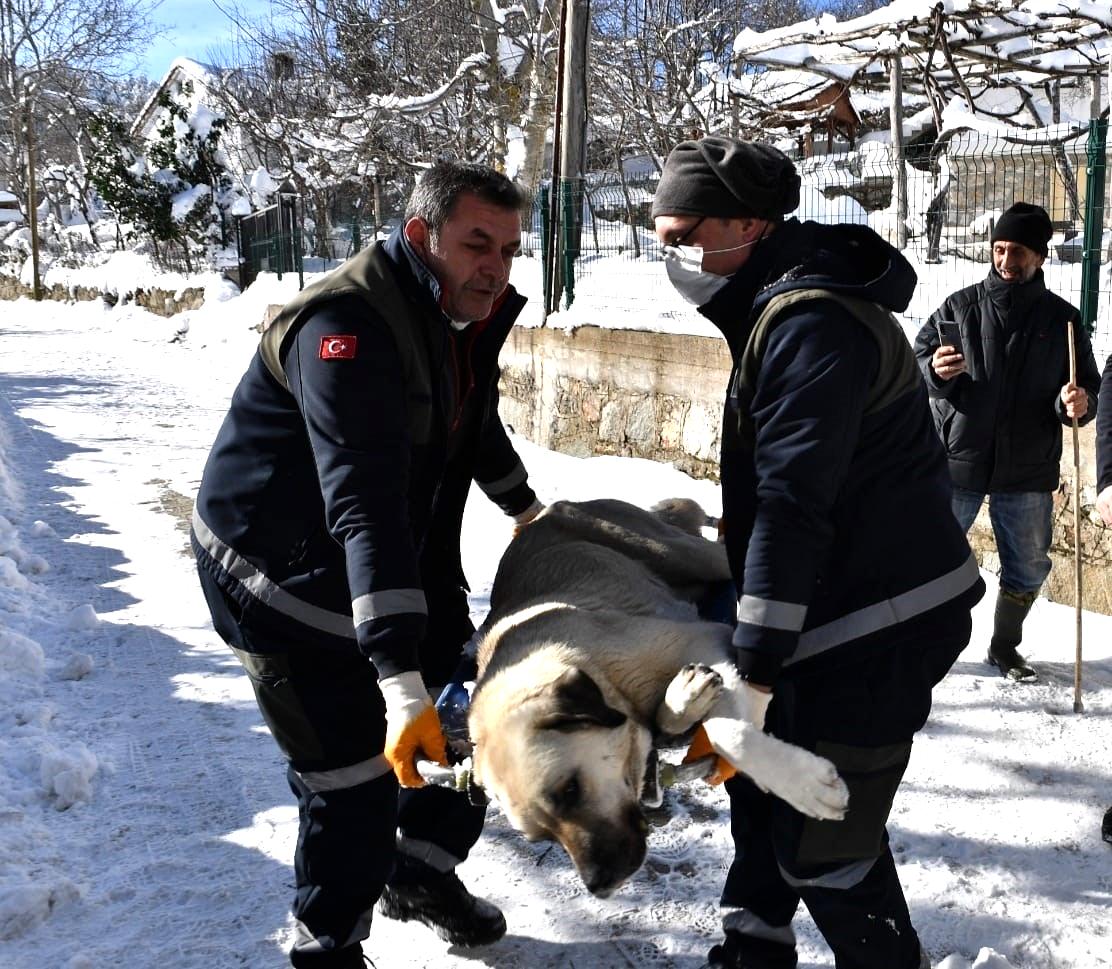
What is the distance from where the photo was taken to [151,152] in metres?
24.9

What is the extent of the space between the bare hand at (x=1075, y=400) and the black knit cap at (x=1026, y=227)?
66 cm

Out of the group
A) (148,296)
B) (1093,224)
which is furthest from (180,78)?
(1093,224)

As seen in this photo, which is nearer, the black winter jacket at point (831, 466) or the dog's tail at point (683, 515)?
the black winter jacket at point (831, 466)

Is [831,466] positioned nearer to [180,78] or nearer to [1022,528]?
[1022,528]

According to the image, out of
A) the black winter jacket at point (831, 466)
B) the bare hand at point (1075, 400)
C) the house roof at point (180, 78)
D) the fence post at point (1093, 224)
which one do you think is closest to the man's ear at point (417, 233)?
the black winter jacket at point (831, 466)

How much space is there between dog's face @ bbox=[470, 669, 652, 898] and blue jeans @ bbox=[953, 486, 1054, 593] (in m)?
3.05

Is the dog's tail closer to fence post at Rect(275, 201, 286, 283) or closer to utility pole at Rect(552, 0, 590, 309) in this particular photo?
utility pole at Rect(552, 0, 590, 309)

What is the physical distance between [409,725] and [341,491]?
0.53 meters

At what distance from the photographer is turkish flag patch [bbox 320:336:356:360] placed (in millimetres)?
2326

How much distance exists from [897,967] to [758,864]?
0.48 m

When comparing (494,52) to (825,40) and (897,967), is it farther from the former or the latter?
(897,967)

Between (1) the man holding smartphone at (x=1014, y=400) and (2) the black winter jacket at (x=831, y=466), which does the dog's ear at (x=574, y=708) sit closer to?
(2) the black winter jacket at (x=831, y=466)

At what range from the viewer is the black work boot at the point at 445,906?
303cm

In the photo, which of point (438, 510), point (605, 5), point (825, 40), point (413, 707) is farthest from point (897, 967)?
point (605, 5)
